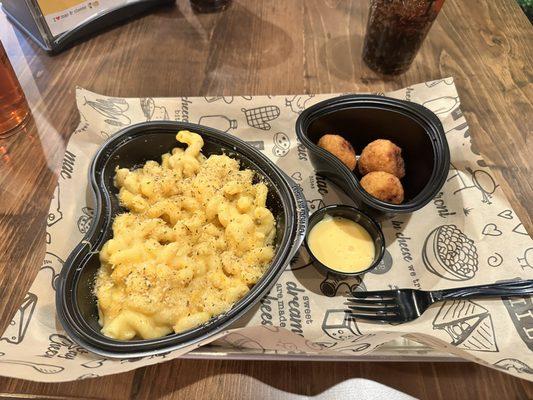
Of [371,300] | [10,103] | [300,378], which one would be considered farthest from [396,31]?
[10,103]

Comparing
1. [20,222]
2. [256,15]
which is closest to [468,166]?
[256,15]

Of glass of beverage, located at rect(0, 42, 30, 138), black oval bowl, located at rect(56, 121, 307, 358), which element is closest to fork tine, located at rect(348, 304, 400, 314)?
black oval bowl, located at rect(56, 121, 307, 358)

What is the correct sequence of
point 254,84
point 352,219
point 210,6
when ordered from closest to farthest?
point 352,219 → point 254,84 → point 210,6

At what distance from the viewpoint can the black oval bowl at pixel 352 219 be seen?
1156 millimetres

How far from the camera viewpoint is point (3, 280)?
47.3 inches

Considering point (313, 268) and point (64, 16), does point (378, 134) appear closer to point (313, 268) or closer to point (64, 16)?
point (313, 268)

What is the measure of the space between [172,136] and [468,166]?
1.02 metres

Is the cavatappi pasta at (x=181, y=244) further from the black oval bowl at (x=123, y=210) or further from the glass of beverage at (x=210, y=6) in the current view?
the glass of beverage at (x=210, y=6)

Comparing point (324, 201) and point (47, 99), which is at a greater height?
point (47, 99)

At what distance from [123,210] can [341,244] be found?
681 millimetres

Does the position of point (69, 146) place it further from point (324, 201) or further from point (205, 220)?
point (324, 201)

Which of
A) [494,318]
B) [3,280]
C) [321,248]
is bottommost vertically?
[494,318]

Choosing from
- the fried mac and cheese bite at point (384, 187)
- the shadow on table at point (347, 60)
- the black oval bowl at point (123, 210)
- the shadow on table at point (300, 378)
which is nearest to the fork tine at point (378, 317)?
the shadow on table at point (300, 378)

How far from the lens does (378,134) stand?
150 centimetres
